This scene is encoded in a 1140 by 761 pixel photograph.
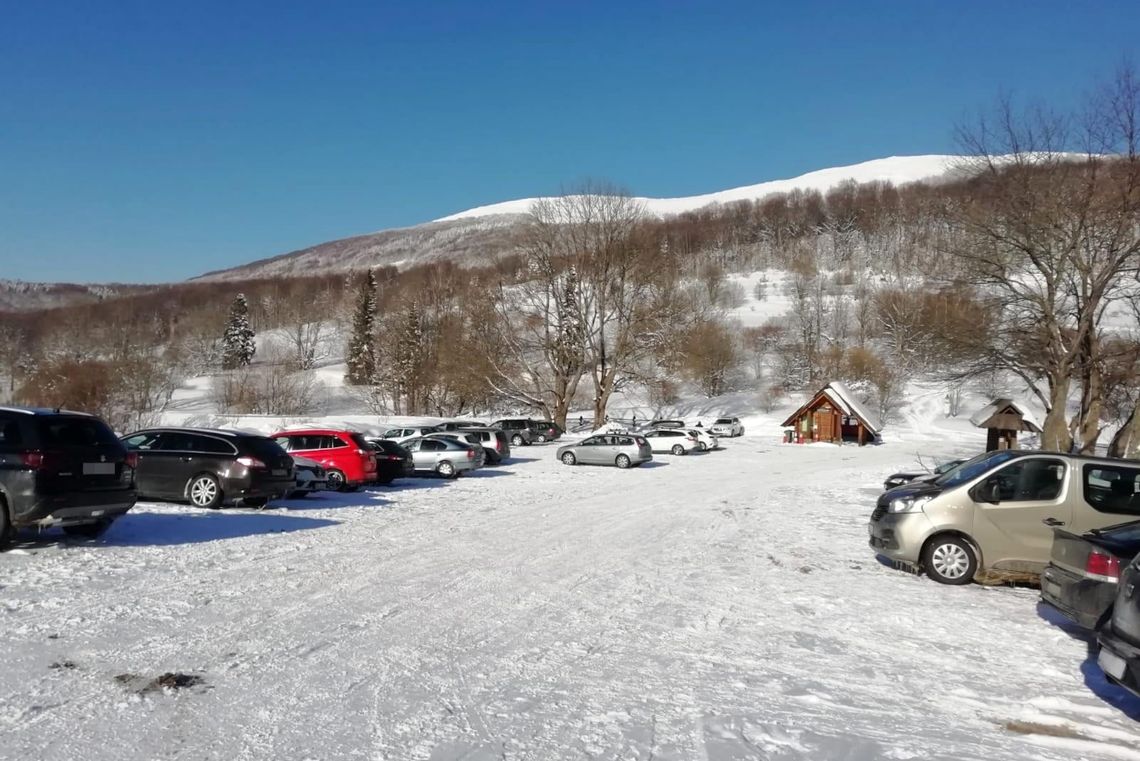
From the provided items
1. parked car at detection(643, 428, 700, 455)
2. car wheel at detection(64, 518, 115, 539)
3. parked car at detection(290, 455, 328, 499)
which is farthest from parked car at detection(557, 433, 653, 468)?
car wheel at detection(64, 518, 115, 539)

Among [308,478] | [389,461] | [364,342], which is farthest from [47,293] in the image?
[308,478]

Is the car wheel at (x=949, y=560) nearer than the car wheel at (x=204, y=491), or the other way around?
the car wheel at (x=949, y=560)

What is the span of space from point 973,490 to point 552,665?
6773 millimetres

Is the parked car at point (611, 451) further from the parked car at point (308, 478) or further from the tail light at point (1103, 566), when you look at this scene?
the tail light at point (1103, 566)

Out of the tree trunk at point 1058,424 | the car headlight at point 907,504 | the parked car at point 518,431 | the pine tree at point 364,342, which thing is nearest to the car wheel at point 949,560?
the car headlight at point 907,504

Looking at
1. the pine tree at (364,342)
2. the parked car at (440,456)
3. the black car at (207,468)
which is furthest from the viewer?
the pine tree at (364,342)

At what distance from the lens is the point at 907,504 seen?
10.9 m

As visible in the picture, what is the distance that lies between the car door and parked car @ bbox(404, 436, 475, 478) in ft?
55.9

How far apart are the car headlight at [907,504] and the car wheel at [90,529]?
10.5m

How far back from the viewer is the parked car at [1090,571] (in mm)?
6590

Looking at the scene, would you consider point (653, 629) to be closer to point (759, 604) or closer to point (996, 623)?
point (759, 604)

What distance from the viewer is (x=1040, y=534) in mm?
10125

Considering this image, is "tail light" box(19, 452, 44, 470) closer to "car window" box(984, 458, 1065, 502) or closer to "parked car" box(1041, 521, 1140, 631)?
"parked car" box(1041, 521, 1140, 631)

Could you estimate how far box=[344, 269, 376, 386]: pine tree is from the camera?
8431cm
